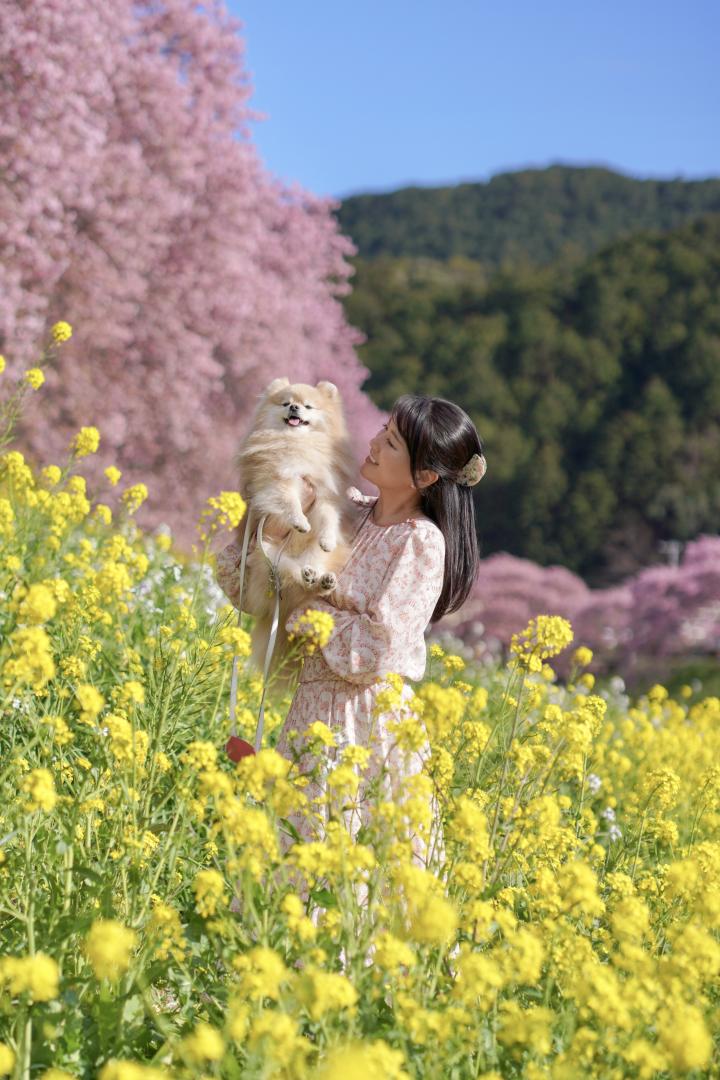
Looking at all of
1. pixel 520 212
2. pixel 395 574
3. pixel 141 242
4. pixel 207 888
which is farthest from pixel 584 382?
pixel 207 888

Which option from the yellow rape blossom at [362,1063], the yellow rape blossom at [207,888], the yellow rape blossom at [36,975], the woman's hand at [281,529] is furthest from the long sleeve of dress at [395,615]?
the yellow rape blossom at [36,975]

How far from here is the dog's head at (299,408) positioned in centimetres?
318

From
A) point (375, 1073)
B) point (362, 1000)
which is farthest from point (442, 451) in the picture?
point (375, 1073)

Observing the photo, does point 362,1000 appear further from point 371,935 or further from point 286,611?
point 286,611

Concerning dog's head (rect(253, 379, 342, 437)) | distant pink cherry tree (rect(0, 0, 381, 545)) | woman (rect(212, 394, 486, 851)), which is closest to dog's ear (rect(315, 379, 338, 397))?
dog's head (rect(253, 379, 342, 437))

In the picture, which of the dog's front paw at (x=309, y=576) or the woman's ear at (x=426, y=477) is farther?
the woman's ear at (x=426, y=477)

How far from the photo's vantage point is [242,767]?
206cm

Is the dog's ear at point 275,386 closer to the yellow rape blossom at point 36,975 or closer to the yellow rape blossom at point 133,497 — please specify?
the yellow rape blossom at point 133,497

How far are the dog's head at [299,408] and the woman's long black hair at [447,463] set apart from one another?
0.22m

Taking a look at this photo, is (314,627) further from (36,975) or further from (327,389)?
(36,975)

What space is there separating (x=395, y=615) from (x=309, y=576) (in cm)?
25

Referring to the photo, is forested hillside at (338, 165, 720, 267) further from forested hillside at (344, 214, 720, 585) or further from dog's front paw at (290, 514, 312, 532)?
dog's front paw at (290, 514, 312, 532)

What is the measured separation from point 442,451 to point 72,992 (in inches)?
63.7

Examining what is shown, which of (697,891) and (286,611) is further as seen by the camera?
(286,611)
